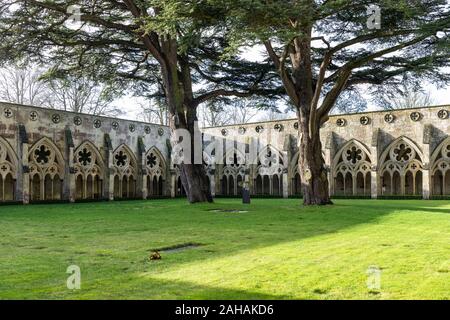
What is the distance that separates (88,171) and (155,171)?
18.4ft

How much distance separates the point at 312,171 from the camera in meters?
18.4

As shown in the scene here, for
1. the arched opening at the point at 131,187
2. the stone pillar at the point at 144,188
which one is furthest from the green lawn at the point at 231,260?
the arched opening at the point at 131,187

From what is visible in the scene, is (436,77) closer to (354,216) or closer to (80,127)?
(354,216)

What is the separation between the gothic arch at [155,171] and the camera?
32719 mm

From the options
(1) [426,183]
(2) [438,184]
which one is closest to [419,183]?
(2) [438,184]

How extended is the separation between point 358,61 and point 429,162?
11997mm

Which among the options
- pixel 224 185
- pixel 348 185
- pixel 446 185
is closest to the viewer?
pixel 446 185

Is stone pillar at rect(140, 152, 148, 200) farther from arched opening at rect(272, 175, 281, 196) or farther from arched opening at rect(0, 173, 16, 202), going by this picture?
arched opening at rect(272, 175, 281, 196)

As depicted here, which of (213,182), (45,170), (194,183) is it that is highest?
(45,170)

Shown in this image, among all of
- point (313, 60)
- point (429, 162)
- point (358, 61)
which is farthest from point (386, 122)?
point (358, 61)

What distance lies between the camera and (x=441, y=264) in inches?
246

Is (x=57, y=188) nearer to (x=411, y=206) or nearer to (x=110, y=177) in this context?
(x=110, y=177)
